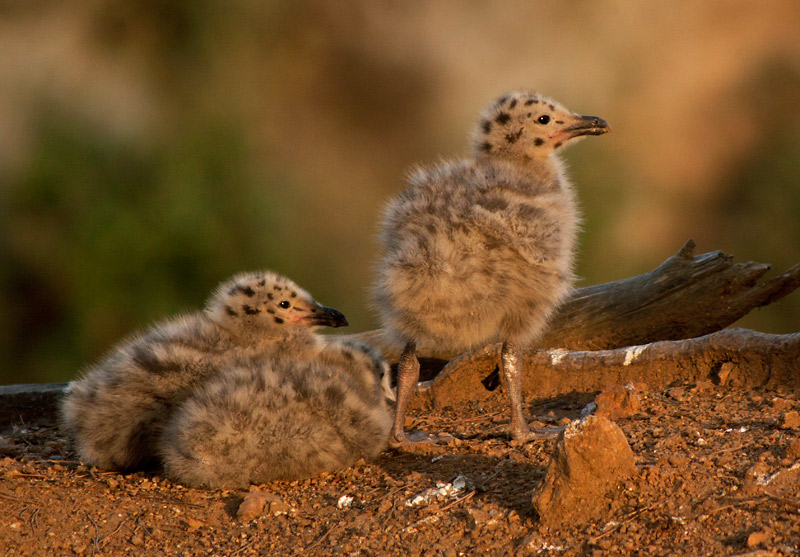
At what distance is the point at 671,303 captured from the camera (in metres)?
4.69

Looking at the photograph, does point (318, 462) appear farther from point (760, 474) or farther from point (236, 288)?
point (760, 474)

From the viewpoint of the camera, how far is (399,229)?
3.74m

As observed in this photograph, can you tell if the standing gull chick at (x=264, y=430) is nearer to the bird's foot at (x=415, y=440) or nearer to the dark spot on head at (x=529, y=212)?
the bird's foot at (x=415, y=440)

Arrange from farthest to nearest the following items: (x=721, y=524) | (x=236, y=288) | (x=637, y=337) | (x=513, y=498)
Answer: (x=637, y=337)
(x=236, y=288)
(x=513, y=498)
(x=721, y=524)

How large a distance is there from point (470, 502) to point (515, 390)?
0.90 metres

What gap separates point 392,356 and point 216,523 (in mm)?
2203

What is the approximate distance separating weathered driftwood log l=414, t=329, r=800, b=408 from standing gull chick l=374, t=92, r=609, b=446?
71 centimetres


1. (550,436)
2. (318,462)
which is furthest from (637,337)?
(318,462)

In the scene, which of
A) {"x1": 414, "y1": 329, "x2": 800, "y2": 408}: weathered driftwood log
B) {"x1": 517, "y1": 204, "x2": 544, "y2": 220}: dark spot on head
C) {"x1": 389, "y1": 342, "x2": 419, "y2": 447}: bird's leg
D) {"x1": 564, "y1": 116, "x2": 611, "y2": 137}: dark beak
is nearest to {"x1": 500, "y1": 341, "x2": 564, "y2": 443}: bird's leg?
{"x1": 389, "y1": 342, "x2": 419, "y2": 447}: bird's leg

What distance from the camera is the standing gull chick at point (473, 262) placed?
3.51 m

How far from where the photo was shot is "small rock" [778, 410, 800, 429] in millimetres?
3113

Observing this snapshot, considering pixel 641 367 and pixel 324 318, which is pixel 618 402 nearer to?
pixel 641 367

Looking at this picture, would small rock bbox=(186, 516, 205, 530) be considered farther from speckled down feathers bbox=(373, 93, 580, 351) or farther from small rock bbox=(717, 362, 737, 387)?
small rock bbox=(717, 362, 737, 387)

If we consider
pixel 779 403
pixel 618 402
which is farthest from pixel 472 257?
pixel 779 403
